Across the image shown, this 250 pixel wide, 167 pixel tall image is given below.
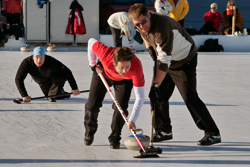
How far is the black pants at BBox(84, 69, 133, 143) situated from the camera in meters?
3.63

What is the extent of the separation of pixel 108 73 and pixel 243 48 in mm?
10454

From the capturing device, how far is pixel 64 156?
3.37 metres

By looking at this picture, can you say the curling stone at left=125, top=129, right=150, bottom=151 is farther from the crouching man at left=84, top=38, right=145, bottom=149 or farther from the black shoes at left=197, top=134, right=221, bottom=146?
the black shoes at left=197, top=134, right=221, bottom=146

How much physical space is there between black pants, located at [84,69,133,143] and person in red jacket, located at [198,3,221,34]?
9.79m

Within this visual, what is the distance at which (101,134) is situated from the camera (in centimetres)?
402

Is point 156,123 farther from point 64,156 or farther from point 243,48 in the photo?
point 243,48

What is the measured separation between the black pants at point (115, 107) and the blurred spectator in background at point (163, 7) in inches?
268

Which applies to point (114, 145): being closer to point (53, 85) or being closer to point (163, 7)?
point (53, 85)

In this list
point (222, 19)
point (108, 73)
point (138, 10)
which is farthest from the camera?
point (222, 19)

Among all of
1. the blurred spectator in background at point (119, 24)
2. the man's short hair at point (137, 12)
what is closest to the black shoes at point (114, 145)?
the man's short hair at point (137, 12)

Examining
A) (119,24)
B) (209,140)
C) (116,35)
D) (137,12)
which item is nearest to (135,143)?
(209,140)

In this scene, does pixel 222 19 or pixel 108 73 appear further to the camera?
pixel 222 19

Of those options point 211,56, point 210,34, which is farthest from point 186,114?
point 210,34

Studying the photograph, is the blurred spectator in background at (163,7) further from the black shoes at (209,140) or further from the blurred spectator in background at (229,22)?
the black shoes at (209,140)
